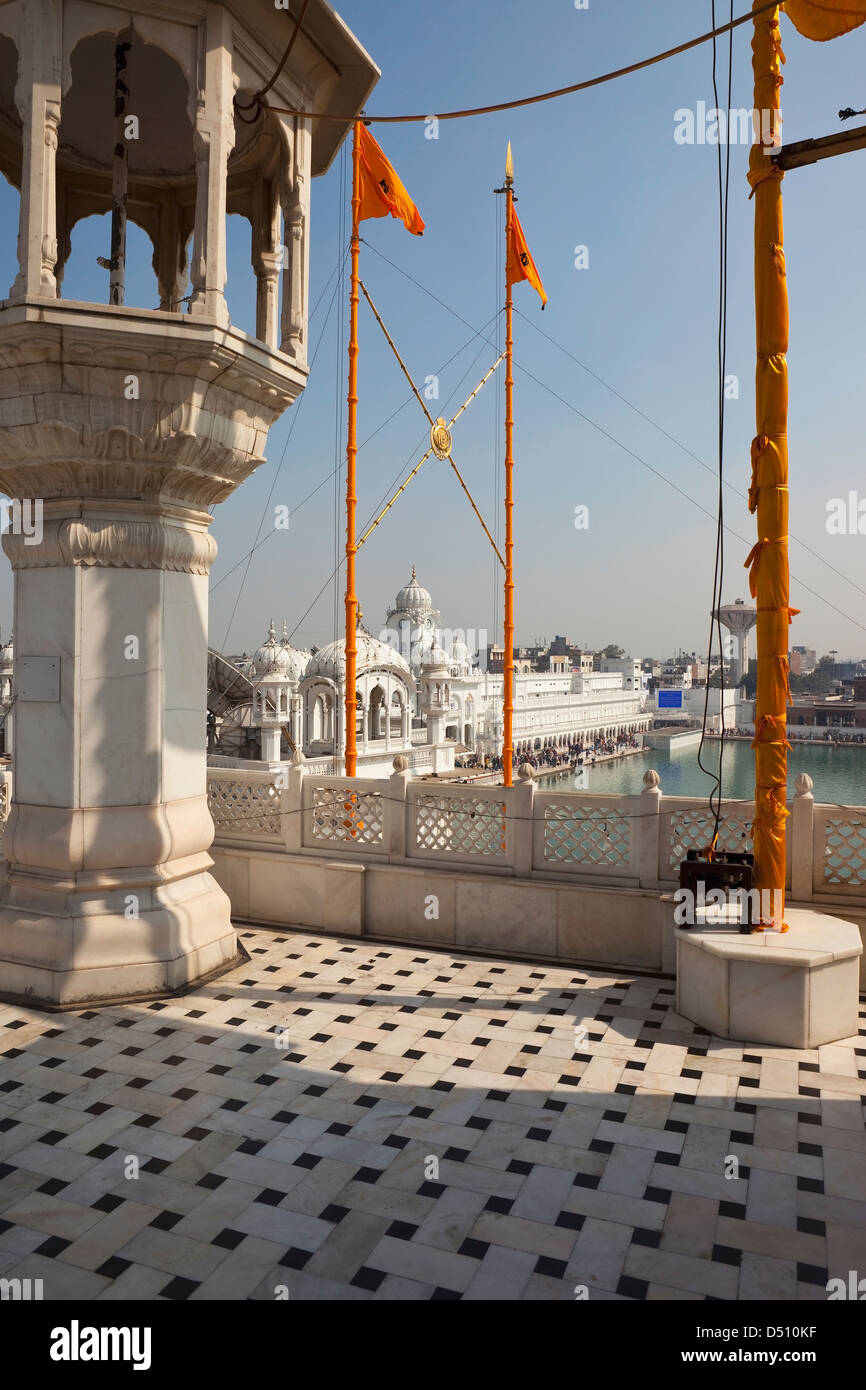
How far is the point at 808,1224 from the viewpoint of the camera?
11.7 feet

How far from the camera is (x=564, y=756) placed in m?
65.1

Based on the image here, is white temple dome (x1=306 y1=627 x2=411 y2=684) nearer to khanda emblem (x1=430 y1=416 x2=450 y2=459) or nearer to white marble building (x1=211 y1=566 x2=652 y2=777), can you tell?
white marble building (x1=211 y1=566 x2=652 y2=777)

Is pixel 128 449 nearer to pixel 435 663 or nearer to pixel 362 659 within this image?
pixel 435 663

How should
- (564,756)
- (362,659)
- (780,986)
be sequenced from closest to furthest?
(780,986), (362,659), (564,756)

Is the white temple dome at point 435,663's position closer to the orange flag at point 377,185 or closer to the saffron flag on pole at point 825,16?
the orange flag at point 377,185

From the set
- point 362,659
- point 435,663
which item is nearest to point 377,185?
point 435,663

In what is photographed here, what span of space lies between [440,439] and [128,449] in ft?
32.3

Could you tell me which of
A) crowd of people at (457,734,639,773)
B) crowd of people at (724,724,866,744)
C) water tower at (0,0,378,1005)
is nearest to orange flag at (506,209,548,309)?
water tower at (0,0,378,1005)

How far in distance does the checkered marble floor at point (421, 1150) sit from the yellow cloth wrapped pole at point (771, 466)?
1.45 meters

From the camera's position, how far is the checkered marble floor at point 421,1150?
328 centimetres

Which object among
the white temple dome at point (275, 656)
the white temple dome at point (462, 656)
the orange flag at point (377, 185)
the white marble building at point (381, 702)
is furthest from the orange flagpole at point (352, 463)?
the white temple dome at point (462, 656)

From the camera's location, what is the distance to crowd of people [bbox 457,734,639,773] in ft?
164

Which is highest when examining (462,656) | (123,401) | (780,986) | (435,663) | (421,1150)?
(123,401)

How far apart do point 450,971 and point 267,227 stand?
235 inches
